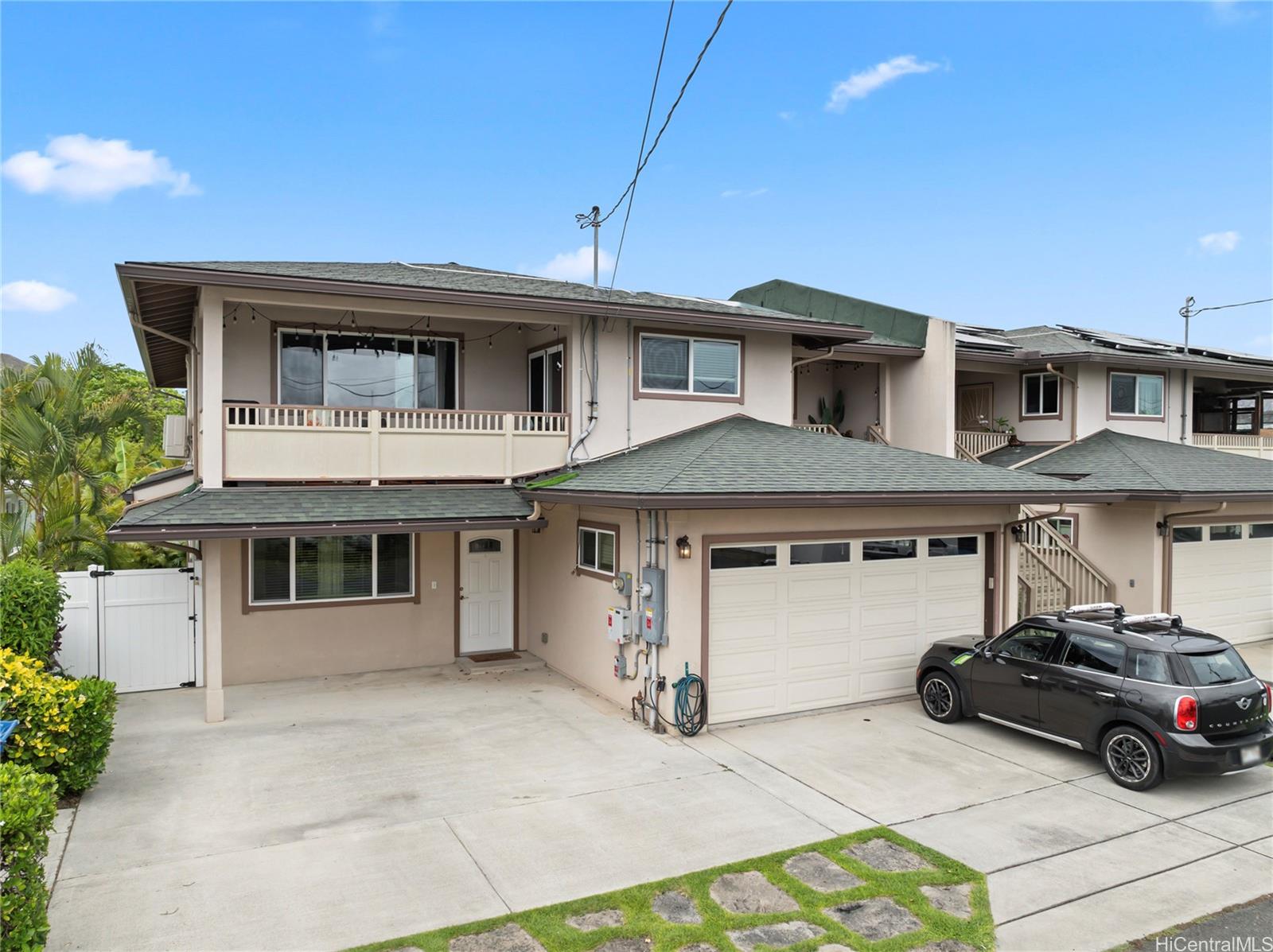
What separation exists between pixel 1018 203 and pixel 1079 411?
10.1 m

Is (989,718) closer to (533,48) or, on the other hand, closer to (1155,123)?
(533,48)

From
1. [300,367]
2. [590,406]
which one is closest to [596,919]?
[590,406]

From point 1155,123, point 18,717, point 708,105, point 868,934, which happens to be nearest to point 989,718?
point 868,934

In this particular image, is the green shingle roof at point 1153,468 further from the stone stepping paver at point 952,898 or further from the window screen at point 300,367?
the window screen at point 300,367

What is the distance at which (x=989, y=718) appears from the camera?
31.0 ft

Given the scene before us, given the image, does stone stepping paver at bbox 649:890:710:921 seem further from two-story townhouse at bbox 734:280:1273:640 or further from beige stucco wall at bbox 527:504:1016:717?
two-story townhouse at bbox 734:280:1273:640

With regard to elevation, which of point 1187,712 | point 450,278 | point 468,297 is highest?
point 450,278

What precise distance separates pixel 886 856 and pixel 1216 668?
162 inches

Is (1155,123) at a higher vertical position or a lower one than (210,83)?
lower

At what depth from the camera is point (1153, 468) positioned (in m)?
14.8

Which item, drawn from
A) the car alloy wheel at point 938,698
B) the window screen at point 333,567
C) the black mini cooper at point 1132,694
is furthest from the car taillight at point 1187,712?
the window screen at point 333,567

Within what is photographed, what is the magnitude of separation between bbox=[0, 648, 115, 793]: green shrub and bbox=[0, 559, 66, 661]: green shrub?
69.9 inches

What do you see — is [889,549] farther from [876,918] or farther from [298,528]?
[298,528]

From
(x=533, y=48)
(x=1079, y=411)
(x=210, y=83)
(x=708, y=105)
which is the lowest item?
(x=1079, y=411)
